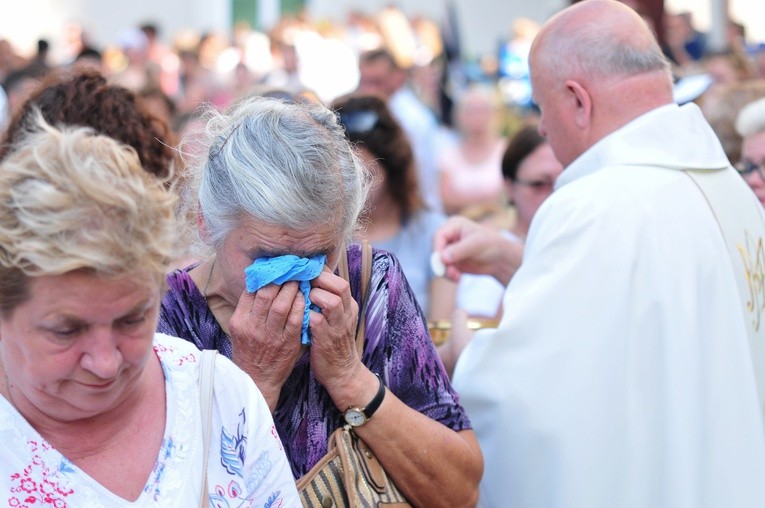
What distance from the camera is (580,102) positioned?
374 centimetres

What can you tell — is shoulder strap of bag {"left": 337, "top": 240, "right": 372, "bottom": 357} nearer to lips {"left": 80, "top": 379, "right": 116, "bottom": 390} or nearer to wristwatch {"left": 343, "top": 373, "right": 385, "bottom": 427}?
wristwatch {"left": 343, "top": 373, "right": 385, "bottom": 427}

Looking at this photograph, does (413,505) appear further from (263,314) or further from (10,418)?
(10,418)

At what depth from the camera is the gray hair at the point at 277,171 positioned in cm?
266

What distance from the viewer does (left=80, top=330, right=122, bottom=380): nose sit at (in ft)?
6.54

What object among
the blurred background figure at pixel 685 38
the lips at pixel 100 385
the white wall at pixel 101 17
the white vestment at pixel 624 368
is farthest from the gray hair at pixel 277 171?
the white wall at pixel 101 17

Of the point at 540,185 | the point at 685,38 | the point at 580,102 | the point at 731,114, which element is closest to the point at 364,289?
the point at 580,102

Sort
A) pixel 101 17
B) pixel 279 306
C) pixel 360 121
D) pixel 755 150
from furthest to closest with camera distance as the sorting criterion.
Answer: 1. pixel 101 17
2. pixel 360 121
3. pixel 755 150
4. pixel 279 306

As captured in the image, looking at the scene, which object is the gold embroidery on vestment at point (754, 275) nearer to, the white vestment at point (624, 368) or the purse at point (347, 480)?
the white vestment at point (624, 368)

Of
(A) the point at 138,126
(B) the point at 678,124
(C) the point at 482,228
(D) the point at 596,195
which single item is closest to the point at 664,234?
(D) the point at 596,195

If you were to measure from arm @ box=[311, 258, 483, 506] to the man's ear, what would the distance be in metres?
1.11

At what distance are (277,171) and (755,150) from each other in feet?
8.85

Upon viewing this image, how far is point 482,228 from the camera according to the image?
4.23 metres

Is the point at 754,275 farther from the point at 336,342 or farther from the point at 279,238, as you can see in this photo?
the point at 279,238

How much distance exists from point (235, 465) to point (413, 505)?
71 cm
